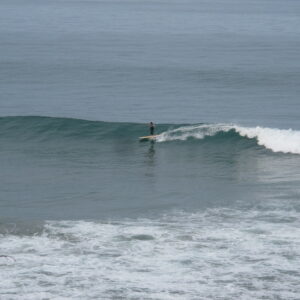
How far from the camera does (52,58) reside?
81750mm

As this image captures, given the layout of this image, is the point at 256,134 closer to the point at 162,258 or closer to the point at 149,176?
the point at 149,176

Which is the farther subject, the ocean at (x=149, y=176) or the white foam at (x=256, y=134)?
the white foam at (x=256, y=134)

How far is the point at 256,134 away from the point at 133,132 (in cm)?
737

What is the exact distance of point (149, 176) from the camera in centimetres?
3691

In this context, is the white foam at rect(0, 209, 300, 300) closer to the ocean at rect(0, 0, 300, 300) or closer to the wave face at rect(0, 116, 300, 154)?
the ocean at rect(0, 0, 300, 300)

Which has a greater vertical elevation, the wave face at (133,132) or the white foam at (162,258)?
the wave face at (133,132)

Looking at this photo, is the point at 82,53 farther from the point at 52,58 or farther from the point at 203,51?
the point at 203,51

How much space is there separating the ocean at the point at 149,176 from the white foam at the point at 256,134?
0.11m

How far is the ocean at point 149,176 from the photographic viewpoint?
2402cm

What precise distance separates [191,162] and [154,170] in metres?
2.65

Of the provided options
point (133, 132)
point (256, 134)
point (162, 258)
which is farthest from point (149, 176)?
point (162, 258)

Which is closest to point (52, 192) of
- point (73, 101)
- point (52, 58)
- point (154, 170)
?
point (154, 170)

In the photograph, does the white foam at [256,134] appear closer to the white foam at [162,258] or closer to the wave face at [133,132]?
the wave face at [133,132]

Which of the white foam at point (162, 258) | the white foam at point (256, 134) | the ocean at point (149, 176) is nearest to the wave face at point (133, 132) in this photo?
the white foam at point (256, 134)
